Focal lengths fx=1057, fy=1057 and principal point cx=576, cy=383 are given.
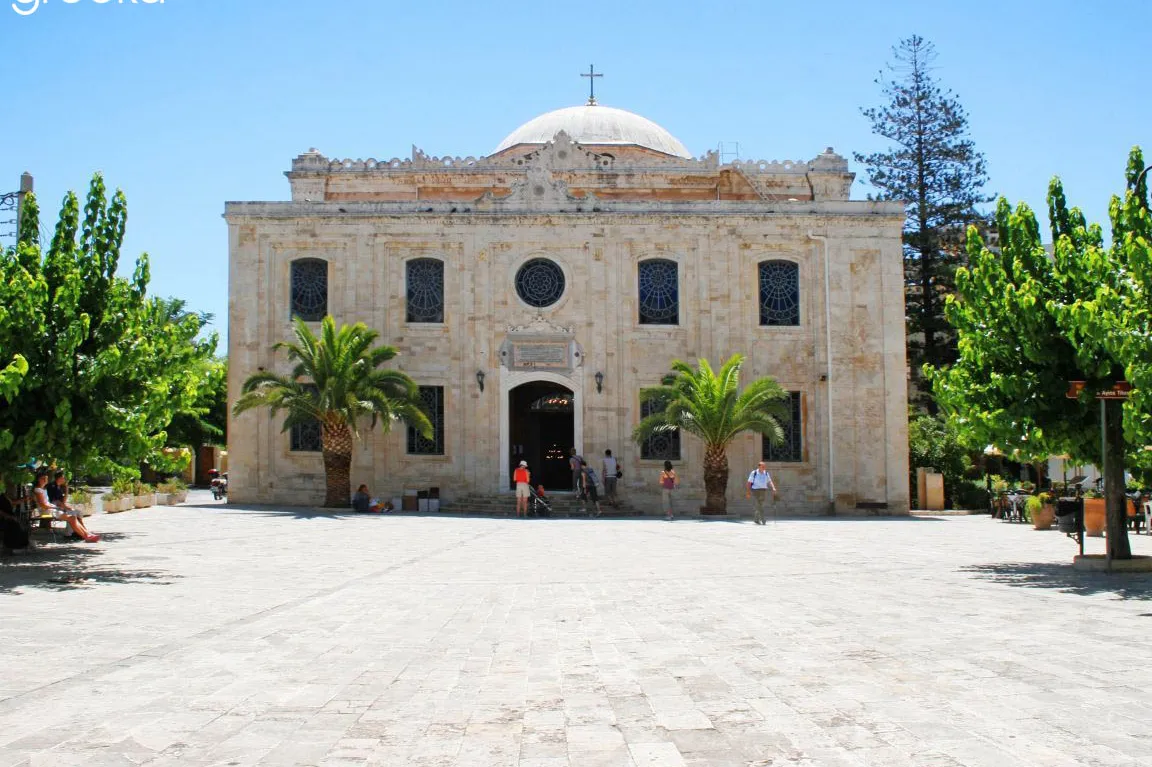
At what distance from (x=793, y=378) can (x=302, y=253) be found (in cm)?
1337

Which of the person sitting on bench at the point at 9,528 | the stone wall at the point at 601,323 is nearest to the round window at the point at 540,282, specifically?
the stone wall at the point at 601,323

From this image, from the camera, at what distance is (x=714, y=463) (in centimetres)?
2527

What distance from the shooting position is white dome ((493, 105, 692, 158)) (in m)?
33.9

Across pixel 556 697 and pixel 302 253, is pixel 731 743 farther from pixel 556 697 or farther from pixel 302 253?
pixel 302 253

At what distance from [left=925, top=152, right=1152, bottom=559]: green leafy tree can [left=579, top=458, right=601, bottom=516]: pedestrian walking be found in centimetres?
1245

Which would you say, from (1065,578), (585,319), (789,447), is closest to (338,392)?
(585,319)

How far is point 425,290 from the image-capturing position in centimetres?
2805

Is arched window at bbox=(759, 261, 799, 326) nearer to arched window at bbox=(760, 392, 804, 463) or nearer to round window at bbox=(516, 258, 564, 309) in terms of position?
arched window at bbox=(760, 392, 804, 463)

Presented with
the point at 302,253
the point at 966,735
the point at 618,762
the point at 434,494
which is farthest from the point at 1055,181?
the point at 302,253

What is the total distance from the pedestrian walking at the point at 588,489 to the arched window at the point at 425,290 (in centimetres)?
570

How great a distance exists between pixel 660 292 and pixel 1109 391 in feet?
55.1

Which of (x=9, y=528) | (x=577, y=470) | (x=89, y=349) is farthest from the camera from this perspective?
(x=577, y=470)

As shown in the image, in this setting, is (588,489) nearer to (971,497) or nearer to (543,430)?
(543,430)

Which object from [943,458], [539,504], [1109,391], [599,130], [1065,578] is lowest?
[1065,578]
